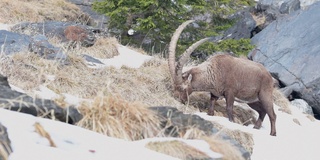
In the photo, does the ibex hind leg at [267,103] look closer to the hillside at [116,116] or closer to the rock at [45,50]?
the hillside at [116,116]

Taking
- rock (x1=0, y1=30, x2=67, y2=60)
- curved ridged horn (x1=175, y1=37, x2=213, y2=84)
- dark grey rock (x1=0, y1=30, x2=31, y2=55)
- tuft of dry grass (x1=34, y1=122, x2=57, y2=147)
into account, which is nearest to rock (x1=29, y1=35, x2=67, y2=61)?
rock (x1=0, y1=30, x2=67, y2=60)

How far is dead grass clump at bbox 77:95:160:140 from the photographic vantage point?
4.92 m

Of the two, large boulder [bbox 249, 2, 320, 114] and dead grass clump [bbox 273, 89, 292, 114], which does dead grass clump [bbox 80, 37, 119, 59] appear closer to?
dead grass clump [bbox 273, 89, 292, 114]

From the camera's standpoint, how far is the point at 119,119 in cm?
508

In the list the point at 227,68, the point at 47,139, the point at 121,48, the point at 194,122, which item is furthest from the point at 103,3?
the point at 47,139

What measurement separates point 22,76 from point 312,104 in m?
8.59

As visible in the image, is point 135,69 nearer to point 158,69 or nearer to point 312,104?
point 158,69

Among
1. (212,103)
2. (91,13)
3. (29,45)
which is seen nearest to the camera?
(29,45)

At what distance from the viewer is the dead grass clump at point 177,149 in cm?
464

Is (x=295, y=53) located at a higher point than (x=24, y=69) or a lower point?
lower

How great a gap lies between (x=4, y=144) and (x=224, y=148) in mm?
2066

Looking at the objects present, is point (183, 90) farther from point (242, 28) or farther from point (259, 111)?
point (242, 28)

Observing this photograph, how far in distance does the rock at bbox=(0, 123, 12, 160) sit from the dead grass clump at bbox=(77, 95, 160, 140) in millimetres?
1018

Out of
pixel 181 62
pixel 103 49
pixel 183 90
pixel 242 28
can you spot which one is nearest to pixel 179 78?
pixel 183 90
